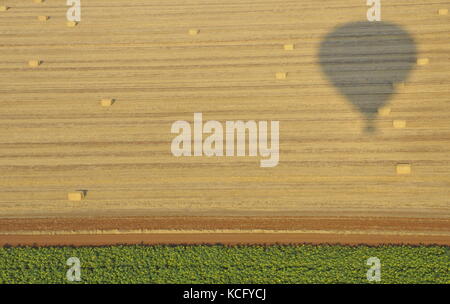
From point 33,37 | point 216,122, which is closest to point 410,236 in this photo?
point 216,122

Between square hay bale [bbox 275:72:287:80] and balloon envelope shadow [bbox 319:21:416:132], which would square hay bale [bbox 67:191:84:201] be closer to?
square hay bale [bbox 275:72:287:80]

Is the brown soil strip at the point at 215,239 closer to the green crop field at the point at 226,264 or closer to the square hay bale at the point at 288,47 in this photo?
the green crop field at the point at 226,264

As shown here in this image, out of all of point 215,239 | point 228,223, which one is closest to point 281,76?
point 228,223

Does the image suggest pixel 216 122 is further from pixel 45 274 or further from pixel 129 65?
pixel 45 274

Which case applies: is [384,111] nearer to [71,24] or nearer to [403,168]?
[403,168]

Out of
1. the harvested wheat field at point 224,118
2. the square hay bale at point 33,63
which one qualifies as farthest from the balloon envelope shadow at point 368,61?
the square hay bale at point 33,63

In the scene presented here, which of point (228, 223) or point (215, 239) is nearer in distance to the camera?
point (215, 239)
